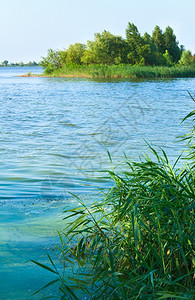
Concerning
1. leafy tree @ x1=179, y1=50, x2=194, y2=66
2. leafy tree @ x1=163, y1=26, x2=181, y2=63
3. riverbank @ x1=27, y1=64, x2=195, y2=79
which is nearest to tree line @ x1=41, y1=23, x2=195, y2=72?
leafy tree @ x1=179, y1=50, x2=194, y2=66

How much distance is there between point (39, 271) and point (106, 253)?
570 mm

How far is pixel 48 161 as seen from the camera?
7762 millimetres

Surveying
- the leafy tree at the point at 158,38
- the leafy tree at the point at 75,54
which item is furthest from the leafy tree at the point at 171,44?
the leafy tree at the point at 75,54

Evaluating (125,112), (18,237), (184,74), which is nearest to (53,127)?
(125,112)

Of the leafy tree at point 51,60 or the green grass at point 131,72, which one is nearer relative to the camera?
the green grass at point 131,72

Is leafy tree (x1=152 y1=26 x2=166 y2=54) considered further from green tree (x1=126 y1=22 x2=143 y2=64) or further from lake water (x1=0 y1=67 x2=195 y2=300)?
lake water (x1=0 y1=67 x2=195 y2=300)

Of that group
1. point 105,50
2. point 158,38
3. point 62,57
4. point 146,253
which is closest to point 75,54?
point 62,57

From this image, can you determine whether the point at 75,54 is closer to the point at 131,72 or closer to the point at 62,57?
the point at 62,57

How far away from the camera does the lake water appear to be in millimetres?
3395

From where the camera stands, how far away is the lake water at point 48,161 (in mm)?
3395

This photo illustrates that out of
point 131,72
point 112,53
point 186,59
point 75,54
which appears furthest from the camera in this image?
point 186,59

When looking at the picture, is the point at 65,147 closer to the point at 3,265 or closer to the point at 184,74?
the point at 3,265

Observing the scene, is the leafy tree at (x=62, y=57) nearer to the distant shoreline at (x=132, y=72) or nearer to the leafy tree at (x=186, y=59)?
the distant shoreline at (x=132, y=72)

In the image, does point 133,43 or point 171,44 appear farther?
point 171,44
